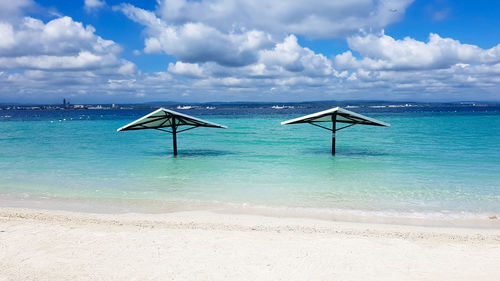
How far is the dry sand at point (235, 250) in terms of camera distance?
531 cm

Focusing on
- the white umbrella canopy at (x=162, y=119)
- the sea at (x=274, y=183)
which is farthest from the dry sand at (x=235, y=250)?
the white umbrella canopy at (x=162, y=119)

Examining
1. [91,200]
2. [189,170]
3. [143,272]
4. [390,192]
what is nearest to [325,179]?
[390,192]

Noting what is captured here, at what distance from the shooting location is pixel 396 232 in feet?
23.3

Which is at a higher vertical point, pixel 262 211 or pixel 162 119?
pixel 162 119

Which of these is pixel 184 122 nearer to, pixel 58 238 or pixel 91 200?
pixel 91 200

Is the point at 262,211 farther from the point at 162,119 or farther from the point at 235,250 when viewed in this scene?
the point at 162,119

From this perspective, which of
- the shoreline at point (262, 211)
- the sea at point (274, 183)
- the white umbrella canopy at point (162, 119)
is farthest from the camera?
the white umbrella canopy at point (162, 119)

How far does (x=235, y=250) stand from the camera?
6.15 m

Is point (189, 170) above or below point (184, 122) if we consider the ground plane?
below

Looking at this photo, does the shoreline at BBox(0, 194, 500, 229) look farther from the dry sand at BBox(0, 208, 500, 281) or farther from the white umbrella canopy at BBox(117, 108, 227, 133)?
the white umbrella canopy at BBox(117, 108, 227, 133)

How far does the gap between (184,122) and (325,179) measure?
8738mm

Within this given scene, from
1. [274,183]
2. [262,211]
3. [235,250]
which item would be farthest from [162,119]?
[235,250]

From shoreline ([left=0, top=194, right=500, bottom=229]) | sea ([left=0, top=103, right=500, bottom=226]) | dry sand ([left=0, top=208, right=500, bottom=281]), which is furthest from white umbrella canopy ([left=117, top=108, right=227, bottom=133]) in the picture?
dry sand ([left=0, top=208, right=500, bottom=281])

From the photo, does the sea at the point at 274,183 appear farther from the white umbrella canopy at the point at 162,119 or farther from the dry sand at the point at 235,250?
the white umbrella canopy at the point at 162,119
